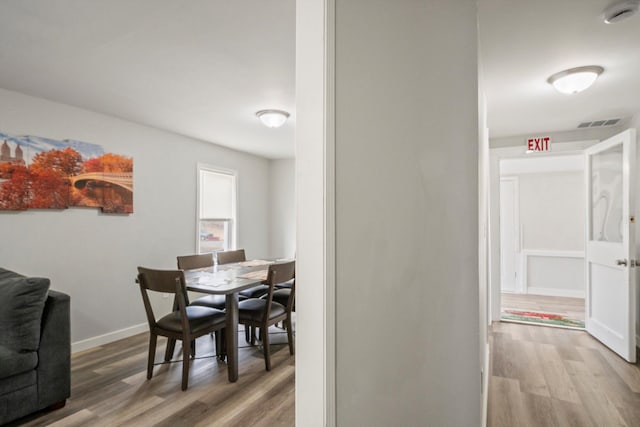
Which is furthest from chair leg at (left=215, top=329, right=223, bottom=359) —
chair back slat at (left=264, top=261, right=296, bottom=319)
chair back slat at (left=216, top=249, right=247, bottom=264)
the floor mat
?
the floor mat

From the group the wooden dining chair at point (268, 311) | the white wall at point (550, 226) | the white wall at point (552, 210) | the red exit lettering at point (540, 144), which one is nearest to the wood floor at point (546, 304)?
the white wall at point (550, 226)

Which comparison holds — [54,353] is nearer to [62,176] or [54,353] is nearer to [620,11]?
[62,176]

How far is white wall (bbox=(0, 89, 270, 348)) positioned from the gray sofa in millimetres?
856

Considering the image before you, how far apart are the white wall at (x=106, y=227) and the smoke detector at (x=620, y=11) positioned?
164 inches

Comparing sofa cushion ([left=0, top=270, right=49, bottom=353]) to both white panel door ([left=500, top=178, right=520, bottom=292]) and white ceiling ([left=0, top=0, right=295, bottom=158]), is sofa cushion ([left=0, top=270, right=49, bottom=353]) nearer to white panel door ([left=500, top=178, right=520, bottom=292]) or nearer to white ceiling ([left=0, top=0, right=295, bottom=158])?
white ceiling ([left=0, top=0, right=295, bottom=158])

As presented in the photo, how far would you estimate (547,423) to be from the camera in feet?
6.84

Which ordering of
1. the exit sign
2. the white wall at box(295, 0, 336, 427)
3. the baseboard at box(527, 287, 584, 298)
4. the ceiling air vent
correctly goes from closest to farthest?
the white wall at box(295, 0, 336, 427) → the ceiling air vent → the exit sign → the baseboard at box(527, 287, 584, 298)

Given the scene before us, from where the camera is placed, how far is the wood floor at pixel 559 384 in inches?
84.7

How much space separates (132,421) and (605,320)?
4377 millimetres

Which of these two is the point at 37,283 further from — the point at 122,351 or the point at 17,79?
the point at 17,79

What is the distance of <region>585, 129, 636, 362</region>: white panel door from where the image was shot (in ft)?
9.88

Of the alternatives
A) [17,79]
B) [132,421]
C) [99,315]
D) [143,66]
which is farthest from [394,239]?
[99,315]

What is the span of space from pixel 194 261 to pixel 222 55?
2241 millimetres

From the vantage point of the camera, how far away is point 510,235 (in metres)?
6.17
